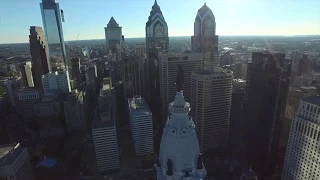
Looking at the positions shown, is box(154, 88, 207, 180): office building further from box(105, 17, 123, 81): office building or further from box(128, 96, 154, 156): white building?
box(105, 17, 123, 81): office building

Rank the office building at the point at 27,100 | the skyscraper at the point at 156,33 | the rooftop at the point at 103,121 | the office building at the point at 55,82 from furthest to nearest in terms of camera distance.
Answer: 1. the skyscraper at the point at 156,33
2. the office building at the point at 55,82
3. the office building at the point at 27,100
4. the rooftop at the point at 103,121

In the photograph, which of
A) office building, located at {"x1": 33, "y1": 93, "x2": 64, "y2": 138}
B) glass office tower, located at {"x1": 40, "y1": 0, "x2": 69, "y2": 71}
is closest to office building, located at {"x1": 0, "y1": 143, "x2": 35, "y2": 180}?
office building, located at {"x1": 33, "y1": 93, "x2": 64, "y2": 138}

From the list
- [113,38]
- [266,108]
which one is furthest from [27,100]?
[266,108]

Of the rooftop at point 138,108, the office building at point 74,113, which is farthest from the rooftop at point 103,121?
the office building at point 74,113

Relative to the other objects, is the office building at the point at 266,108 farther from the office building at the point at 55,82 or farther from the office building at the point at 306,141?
the office building at the point at 55,82

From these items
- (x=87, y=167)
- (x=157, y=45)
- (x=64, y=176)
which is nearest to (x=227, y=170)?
(x=87, y=167)

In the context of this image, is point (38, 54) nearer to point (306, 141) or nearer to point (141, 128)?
point (141, 128)
